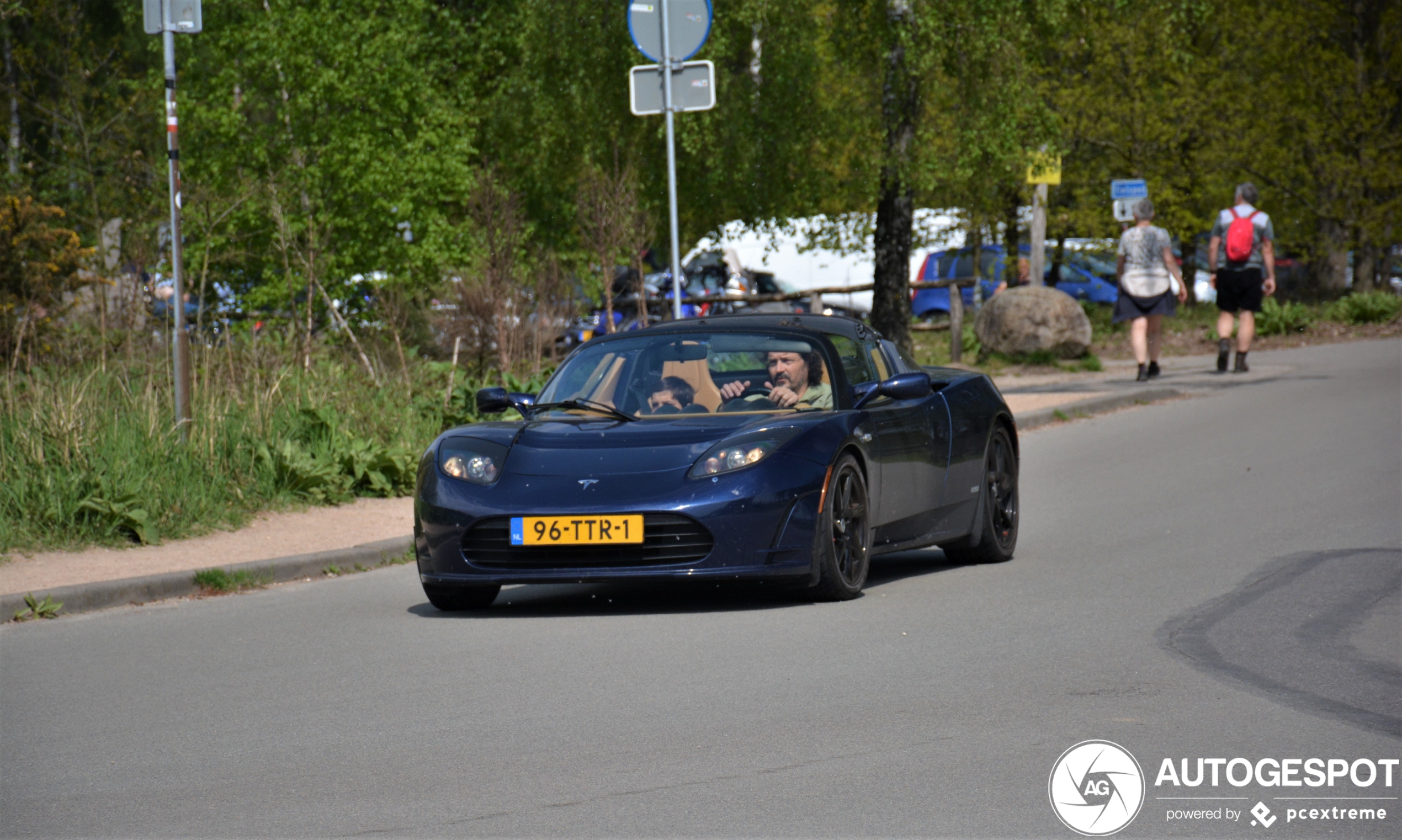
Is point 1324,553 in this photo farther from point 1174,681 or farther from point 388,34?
point 388,34

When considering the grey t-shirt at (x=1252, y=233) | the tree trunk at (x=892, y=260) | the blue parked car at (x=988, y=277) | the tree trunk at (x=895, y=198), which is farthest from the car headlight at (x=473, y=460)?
the blue parked car at (x=988, y=277)

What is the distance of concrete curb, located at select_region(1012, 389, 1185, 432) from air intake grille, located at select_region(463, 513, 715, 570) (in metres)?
9.82

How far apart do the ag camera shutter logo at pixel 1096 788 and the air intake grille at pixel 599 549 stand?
2651 millimetres

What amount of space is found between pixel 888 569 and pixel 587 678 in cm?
338

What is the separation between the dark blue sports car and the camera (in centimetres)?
747

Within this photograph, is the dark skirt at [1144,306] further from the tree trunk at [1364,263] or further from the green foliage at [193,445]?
the tree trunk at [1364,263]

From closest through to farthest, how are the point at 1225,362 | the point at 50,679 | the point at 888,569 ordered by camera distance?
the point at 50,679
the point at 888,569
the point at 1225,362

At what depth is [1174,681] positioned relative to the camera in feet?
19.7

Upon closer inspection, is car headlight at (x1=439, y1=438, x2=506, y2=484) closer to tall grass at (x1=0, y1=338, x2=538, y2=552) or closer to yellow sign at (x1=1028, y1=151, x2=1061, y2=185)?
tall grass at (x1=0, y1=338, x2=538, y2=552)

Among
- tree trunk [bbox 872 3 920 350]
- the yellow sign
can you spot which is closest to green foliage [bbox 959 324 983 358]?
tree trunk [bbox 872 3 920 350]

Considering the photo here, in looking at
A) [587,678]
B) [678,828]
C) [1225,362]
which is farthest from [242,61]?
[678,828]

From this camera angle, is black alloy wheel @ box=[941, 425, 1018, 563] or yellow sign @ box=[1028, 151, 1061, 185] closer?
black alloy wheel @ box=[941, 425, 1018, 563]

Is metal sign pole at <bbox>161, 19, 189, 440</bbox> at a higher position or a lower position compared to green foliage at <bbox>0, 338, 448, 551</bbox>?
higher

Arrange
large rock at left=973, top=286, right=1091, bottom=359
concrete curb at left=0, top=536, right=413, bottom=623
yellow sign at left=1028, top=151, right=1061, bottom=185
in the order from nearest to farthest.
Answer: concrete curb at left=0, top=536, right=413, bottom=623 → yellow sign at left=1028, top=151, right=1061, bottom=185 → large rock at left=973, top=286, right=1091, bottom=359
